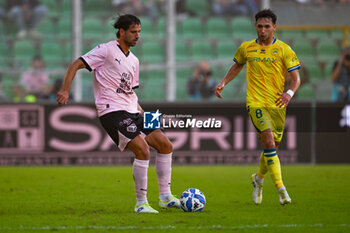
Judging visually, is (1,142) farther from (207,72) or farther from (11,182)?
(207,72)

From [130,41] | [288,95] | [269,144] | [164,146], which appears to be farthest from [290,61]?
[130,41]

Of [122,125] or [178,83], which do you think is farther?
[178,83]

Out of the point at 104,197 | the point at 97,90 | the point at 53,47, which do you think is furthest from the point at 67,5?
the point at 97,90

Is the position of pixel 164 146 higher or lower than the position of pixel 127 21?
lower

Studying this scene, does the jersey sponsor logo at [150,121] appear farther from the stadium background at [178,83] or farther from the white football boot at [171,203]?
the stadium background at [178,83]

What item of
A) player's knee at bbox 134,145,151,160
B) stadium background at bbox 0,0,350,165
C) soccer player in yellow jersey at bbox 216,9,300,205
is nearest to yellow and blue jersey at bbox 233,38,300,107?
soccer player in yellow jersey at bbox 216,9,300,205

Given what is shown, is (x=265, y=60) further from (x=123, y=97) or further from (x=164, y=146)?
(x=123, y=97)

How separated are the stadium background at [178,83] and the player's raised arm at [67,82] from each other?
Answer: 22.6 feet

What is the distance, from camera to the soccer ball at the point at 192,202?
7.52 m

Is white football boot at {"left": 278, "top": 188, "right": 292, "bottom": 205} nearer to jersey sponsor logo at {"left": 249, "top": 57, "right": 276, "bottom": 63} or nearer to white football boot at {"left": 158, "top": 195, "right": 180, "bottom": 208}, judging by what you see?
white football boot at {"left": 158, "top": 195, "right": 180, "bottom": 208}

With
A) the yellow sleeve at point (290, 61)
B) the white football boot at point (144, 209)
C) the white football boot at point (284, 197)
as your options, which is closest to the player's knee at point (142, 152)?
the white football boot at point (144, 209)

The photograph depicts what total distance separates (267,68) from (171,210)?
1.97 meters

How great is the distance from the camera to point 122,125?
7.39 metres

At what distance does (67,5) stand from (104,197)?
9.81 m
